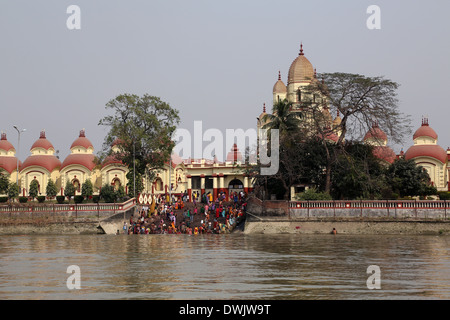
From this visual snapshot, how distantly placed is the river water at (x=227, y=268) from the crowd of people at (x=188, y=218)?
24.2ft

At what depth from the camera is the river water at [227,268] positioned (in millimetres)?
17220

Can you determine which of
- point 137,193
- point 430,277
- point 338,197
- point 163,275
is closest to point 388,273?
point 430,277

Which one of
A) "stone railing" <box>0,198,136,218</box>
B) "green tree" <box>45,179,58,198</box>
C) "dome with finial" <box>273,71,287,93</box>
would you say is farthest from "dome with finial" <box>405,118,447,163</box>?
"green tree" <box>45,179,58,198</box>


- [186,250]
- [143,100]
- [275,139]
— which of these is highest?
[143,100]

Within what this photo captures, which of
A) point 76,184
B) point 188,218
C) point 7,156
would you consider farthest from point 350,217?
point 7,156

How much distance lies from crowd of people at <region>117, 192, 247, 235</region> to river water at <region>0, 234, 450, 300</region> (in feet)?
24.2

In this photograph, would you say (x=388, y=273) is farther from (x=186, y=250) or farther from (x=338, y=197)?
(x=338, y=197)

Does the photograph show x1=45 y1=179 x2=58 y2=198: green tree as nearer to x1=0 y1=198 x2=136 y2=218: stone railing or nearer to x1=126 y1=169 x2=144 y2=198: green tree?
x1=126 y1=169 x2=144 y2=198: green tree

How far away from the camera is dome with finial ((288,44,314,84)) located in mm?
60719

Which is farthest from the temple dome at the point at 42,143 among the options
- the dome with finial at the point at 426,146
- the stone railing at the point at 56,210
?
the dome with finial at the point at 426,146

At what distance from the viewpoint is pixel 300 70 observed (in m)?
60.9

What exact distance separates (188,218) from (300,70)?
22.4 metres

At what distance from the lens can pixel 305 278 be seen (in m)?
19.7
